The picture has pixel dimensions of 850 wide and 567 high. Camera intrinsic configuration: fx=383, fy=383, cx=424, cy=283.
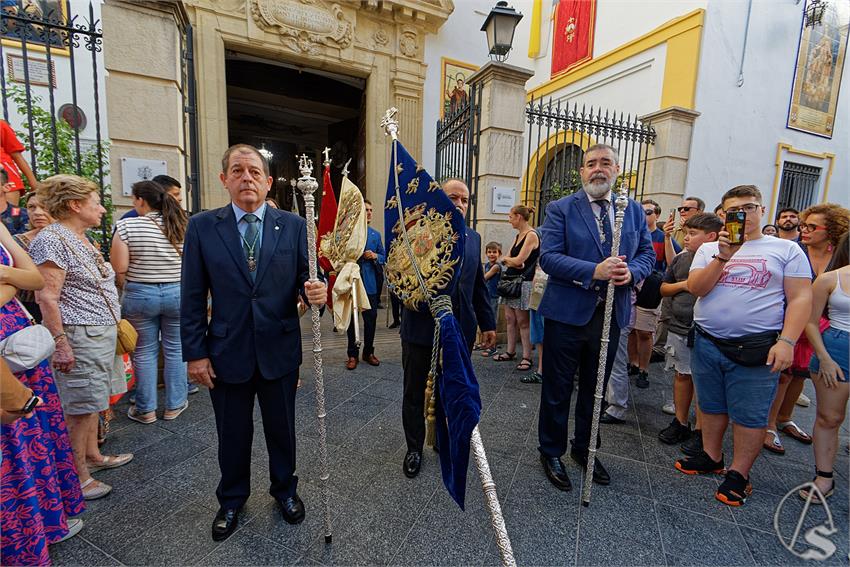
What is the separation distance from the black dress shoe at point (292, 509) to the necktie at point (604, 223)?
8.36 ft

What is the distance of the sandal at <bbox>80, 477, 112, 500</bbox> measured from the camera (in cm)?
240

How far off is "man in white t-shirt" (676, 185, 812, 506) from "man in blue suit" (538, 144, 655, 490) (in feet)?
1.48

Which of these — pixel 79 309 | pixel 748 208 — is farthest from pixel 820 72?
pixel 79 309

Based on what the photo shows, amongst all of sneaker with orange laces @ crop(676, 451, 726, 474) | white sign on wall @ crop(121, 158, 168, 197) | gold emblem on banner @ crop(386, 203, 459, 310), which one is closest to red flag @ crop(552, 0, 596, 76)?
white sign on wall @ crop(121, 158, 168, 197)

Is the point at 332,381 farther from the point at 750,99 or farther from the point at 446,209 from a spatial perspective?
the point at 750,99

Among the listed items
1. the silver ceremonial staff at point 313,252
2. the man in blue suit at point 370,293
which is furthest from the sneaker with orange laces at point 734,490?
the man in blue suit at point 370,293

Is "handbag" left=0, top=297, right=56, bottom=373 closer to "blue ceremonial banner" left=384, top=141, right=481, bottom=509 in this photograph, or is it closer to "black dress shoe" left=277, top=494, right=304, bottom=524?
"black dress shoe" left=277, top=494, right=304, bottom=524

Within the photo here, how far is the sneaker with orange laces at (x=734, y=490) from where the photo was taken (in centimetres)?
244

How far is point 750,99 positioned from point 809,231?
7896mm

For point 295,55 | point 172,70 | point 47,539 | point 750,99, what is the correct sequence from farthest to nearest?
1. point 750,99
2. point 295,55
3. point 172,70
4. point 47,539

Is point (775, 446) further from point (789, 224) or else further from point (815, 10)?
point (815, 10)

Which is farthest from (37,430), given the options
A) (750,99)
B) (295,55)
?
(750,99)

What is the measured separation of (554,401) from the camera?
8.74 feet

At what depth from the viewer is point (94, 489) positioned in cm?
A: 242
